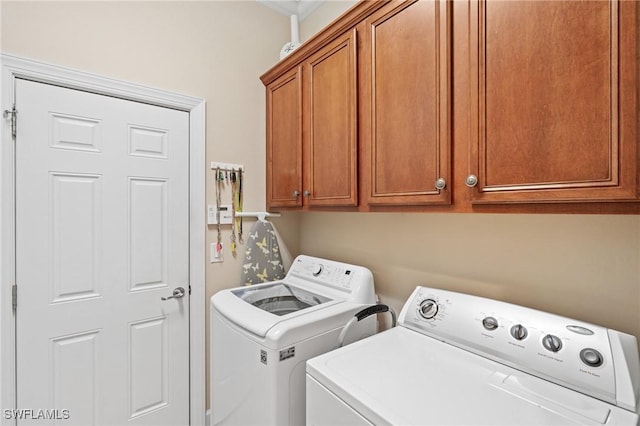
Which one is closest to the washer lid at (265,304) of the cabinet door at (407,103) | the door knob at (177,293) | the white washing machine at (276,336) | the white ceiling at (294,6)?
the white washing machine at (276,336)

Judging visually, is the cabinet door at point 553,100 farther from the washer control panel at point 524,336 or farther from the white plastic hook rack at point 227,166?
the white plastic hook rack at point 227,166

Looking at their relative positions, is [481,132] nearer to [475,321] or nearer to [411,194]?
[411,194]

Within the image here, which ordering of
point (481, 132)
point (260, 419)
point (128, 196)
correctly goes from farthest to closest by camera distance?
point (128, 196) → point (260, 419) → point (481, 132)

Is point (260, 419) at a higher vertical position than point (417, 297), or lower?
lower

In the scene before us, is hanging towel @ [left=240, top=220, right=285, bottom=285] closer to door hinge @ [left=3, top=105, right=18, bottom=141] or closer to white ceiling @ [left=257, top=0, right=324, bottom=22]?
door hinge @ [left=3, top=105, right=18, bottom=141]

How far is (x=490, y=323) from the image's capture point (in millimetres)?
1103

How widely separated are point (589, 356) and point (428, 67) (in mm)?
1041

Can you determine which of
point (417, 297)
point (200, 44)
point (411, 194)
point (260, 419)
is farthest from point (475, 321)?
point (200, 44)

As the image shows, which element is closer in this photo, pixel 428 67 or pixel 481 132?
pixel 481 132

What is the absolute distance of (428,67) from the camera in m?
1.10

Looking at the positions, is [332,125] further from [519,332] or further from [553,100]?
[519,332]

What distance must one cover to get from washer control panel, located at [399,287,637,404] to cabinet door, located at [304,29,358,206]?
59 cm

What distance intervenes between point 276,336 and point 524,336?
2.83 feet

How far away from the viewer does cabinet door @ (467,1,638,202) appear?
0.72 meters
